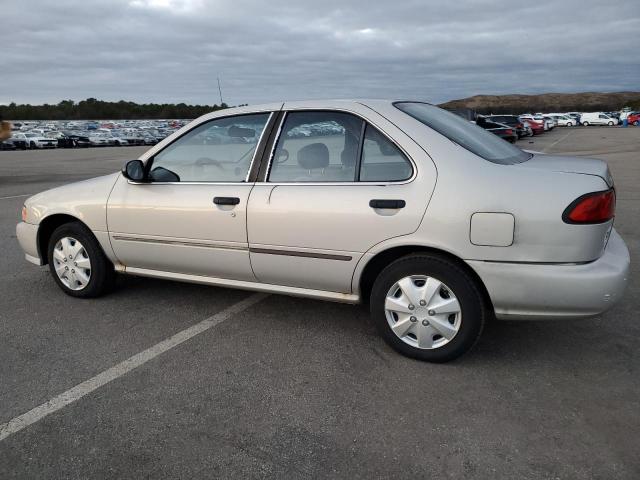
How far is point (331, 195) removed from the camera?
3439 millimetres

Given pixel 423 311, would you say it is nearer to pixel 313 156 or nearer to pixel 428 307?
pixel 428 307

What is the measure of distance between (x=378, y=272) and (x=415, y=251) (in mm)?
330

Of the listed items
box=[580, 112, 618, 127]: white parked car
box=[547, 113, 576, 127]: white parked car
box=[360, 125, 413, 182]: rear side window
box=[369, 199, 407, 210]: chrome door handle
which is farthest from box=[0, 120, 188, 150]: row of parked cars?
box=[580, 112, 618, 127]: white parked car

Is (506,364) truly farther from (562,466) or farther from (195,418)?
(195,418)

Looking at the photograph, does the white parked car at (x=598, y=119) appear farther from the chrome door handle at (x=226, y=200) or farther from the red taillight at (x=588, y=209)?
the chrome door handle at (x=226, y=200)

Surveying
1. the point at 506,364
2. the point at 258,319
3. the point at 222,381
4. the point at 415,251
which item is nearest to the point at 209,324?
the point at 258,319

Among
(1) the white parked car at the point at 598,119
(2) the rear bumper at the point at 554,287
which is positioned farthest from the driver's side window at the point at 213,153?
(1) the white parked car at the point at 598,119

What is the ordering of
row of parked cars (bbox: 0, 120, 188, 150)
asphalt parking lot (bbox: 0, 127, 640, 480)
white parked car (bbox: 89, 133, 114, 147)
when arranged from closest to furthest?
asphalt parking lot (bbox: 0, 127, 640, 480) < row of parked cars (bbox: 0, 120, 188, 150) < white parked car (bbox: 89, 133, 114, 147)

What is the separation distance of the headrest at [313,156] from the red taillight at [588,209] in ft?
4.93

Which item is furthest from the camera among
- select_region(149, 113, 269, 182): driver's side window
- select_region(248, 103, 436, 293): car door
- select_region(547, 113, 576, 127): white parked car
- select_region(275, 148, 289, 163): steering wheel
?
select_region(547, 113, 576, 127): white parked car

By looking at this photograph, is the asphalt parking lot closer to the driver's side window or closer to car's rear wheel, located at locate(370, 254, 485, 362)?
car's rear wheel, located at locate(370, 254, 485, 362)

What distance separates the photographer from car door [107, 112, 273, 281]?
12.5 ft

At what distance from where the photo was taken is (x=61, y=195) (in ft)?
15.0

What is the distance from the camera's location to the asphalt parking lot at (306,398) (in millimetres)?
2473
